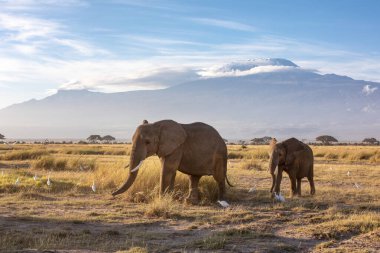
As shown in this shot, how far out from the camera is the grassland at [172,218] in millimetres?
9500

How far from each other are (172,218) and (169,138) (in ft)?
8.43

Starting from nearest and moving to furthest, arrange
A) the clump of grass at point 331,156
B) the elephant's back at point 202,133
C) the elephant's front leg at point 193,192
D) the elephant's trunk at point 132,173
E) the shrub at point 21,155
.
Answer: the elephant's trunk at point 132,173
the elephant's front leg at point 193,192
the elephant's back at point 202,133
the shrub at point 21,155
the clump of grass at point 331,156

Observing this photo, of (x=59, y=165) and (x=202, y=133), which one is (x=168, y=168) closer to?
(x=202, y=133)

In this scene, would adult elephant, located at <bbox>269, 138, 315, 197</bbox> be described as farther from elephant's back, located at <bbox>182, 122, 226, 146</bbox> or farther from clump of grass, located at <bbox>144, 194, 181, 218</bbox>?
clump of grass, located at <bbox>144, 194, 181, 218</bbox>

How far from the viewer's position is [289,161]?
1571 centimetres

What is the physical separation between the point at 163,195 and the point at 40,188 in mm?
4503

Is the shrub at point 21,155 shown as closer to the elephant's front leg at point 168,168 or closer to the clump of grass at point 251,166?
the clump of grass at point 251,166

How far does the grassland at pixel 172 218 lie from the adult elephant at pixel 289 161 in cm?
58

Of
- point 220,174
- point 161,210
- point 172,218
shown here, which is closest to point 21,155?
point 220,174

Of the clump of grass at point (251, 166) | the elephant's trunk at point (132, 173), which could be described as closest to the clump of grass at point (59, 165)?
the clump of grass at point (251, 166)

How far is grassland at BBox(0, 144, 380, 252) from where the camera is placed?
9.50 metres

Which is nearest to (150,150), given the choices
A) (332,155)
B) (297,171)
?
(297,171)

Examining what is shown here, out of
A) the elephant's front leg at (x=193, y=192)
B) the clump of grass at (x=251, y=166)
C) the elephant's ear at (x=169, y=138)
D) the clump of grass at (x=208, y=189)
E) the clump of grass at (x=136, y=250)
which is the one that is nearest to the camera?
the clump of grass at (x=136, y=250)

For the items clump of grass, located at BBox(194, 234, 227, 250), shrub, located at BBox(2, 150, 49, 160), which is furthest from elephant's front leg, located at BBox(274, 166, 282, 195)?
shrub, located at BBox(2, 150, 49, 160)
